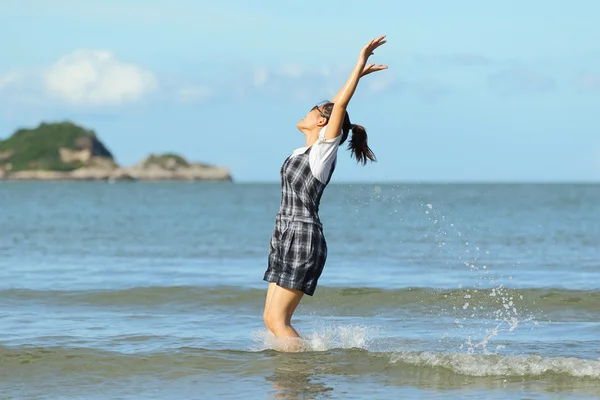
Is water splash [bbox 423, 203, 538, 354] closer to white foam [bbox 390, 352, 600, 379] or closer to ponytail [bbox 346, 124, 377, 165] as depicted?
white foam [bbox 390, 352, 600, 379]

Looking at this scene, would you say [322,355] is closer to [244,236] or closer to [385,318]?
[385,318]

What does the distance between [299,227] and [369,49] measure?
61.2 inches

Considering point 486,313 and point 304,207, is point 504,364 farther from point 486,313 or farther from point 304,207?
point 486,313

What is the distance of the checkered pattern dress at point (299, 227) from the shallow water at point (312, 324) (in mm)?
917

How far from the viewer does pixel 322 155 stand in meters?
7.68

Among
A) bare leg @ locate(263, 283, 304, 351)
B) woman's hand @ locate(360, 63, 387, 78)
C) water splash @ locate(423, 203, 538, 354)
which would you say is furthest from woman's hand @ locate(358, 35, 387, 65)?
water splash @ locate(423, 203, 538, 354)

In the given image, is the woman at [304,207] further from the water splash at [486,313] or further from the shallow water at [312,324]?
the water splash at [486,313]

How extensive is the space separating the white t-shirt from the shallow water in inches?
69.7

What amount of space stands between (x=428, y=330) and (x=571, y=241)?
1726 centimetres

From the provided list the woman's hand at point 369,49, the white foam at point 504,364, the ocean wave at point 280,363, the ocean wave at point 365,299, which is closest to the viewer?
the woman's hand at point 369,49

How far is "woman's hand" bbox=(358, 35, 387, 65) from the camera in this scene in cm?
745

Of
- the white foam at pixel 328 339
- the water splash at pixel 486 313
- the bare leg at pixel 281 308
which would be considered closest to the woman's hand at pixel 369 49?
the bare leg at pixel 281 308

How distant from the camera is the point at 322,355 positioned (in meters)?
9.05

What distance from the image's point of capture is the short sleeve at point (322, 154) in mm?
7641
